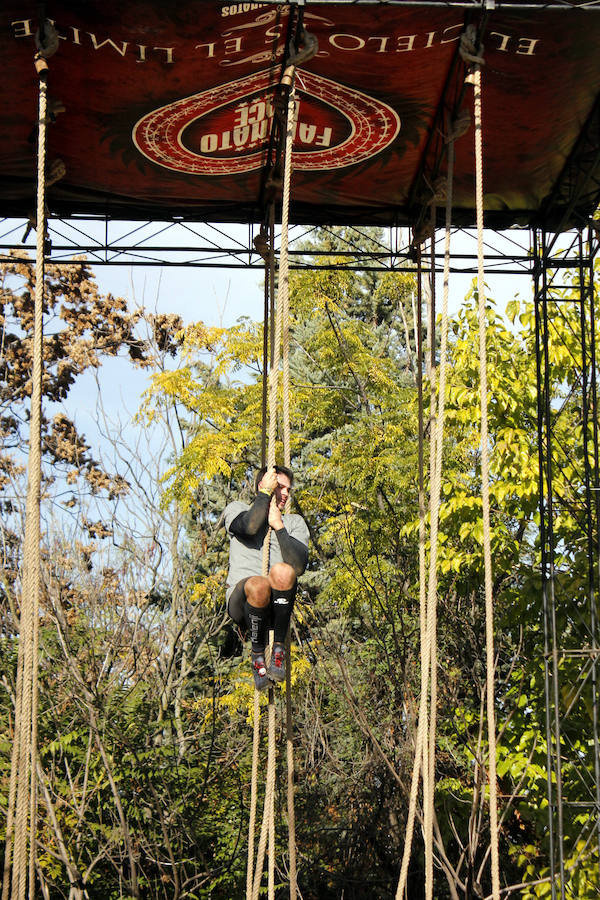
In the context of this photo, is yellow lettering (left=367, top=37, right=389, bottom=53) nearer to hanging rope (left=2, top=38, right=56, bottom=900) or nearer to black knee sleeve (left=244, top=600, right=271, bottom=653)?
hanging rope (left=2, top=38, right=56, bottom=900)

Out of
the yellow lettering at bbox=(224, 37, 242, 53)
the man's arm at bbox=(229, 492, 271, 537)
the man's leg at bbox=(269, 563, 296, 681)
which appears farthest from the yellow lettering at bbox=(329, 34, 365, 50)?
the man's leg at bbox=(269, 563, 296, 681)

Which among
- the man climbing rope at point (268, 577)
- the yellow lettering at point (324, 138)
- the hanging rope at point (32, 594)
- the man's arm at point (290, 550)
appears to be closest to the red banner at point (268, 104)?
the yellow lettering at point (324, 138)

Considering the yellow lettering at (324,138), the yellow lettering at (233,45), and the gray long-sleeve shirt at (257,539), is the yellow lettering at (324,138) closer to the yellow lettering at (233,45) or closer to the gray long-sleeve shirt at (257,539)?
the yellow lettering at (233,45)

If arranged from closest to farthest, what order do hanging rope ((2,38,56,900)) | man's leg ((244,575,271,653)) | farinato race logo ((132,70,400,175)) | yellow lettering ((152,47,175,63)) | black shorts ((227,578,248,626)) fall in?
1. hanging rope ((2,38,56,900))
2. man's leg ((244,575,271,653))
3. black shorts ((227,578,248,626))
4. yellow lettering ((152,47,175,63))
5. farinato race logo ((132,70,400,175))

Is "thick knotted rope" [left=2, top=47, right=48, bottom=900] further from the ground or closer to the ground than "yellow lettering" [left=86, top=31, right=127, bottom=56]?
closer to the ground

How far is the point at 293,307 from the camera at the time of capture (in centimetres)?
1488

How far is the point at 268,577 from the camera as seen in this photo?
556cm

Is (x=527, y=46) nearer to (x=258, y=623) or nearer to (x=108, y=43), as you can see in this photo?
(x=108, y=43)

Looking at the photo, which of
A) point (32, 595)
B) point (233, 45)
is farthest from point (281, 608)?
point (233, 45)

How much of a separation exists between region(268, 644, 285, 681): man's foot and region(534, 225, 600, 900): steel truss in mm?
2860

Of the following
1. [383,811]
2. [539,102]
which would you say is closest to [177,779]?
[383,811]

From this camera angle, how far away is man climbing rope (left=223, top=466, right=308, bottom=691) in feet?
18.0

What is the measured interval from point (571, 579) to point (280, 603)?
191 inches

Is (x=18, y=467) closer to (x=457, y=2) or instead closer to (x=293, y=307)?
(x=293, y=307)
